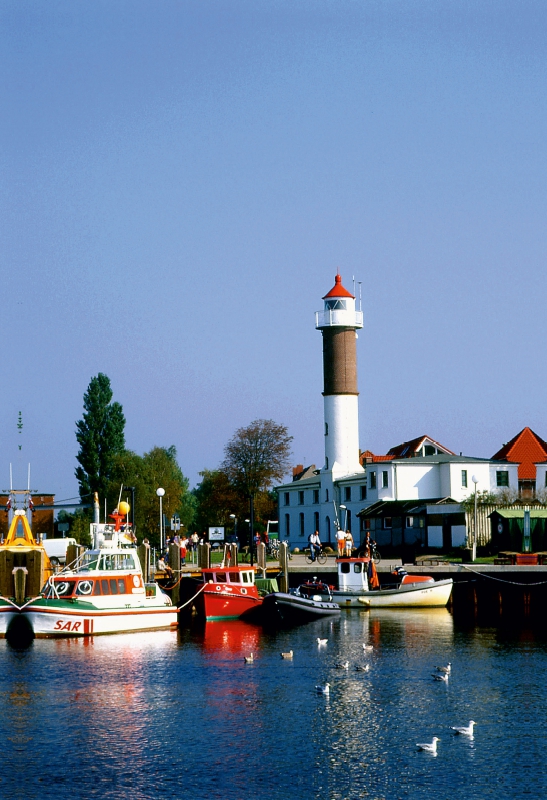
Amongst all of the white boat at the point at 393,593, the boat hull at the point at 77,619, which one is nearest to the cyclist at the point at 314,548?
the white boat at the point at 393,593

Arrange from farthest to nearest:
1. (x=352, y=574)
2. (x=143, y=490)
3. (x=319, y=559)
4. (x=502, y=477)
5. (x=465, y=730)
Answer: (x=143, y=490) → (x=502, y=477) → (x=319, y=559) → (x=352, y=574) → (x=465, y=730)

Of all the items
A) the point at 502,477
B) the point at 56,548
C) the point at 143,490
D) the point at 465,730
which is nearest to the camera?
the point at 465,730

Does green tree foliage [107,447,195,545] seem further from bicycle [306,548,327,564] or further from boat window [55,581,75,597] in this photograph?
boat window [55,581,75,597]

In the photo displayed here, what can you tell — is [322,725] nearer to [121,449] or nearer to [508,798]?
[508,798]

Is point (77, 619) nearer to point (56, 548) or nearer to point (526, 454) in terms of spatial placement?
point (56, 548)

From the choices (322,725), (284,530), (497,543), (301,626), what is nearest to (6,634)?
(301,626)

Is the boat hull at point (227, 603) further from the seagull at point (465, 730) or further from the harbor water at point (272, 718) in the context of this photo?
the seagull at point (465, 730)

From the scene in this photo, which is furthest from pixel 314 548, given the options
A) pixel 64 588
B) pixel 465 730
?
pixel 465 730

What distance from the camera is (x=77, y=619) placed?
4666 centimetres

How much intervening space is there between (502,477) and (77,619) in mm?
47201

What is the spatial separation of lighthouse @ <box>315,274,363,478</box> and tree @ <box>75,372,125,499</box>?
22.8 m

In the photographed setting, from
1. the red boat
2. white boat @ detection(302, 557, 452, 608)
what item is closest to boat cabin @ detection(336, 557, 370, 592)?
white boat @ detection(302, 557, 452, 608)

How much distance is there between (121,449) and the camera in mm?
105000

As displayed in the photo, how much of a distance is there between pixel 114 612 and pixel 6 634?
4.59m
